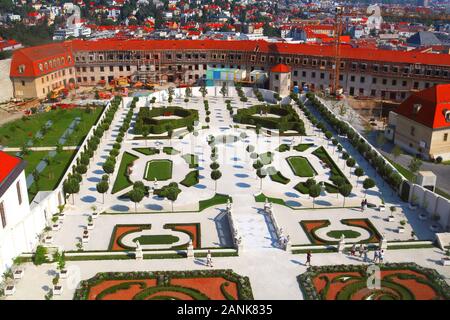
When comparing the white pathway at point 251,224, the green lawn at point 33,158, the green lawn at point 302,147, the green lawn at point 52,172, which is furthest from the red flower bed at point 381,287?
the green lawn at point 33,158

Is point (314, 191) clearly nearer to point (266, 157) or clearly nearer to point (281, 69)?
point (266, 157)

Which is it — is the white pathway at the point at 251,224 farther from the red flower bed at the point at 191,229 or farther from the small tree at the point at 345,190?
the small tree at the point at 345,190

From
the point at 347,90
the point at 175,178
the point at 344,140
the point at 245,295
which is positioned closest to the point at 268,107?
the point at 344,140

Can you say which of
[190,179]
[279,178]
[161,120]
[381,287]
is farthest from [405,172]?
[161,120]

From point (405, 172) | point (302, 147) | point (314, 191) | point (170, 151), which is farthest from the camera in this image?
point (302, 147)

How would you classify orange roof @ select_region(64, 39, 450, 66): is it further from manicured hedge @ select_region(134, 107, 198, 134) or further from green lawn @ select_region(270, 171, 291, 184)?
green lawn @ select_region(270, 171, 291, 184)

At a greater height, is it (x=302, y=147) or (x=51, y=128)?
(x=51, y=128)

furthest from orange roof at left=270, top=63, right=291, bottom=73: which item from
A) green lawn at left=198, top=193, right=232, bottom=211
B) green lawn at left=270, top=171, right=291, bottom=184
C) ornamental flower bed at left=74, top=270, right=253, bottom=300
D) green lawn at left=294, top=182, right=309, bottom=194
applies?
ornamental flower bed at left=74, top=270, right=253, bottom=300
